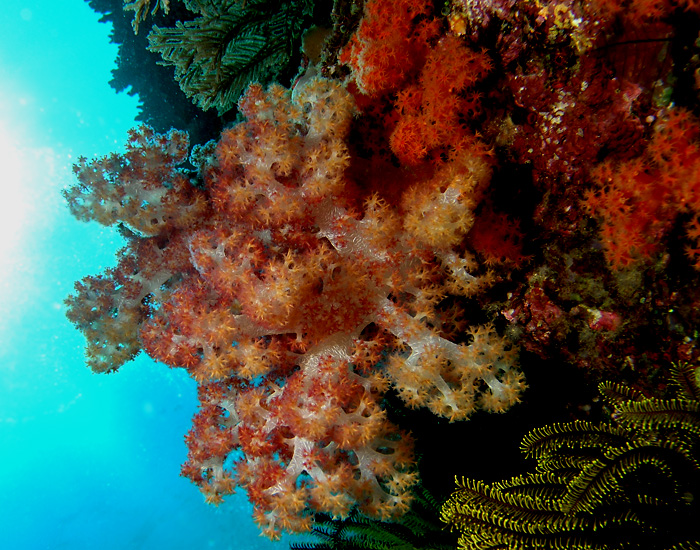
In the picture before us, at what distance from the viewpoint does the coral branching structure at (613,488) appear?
2.01 meters

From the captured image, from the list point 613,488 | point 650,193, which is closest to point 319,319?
point 613,488

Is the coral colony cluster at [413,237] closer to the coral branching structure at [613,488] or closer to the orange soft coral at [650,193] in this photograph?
the orange soft coral at [650,193]

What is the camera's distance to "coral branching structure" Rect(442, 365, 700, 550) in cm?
201

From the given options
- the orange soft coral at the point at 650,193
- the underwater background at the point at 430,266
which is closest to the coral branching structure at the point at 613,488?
the underwater background at the point at 430,266

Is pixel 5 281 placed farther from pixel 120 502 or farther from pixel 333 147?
pixel 333 147

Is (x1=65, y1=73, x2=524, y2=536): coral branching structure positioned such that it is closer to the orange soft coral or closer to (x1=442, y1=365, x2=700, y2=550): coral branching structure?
(x1=442, y1=365, x2=700, y2=550): coral branching structure

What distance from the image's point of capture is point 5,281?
146 feet

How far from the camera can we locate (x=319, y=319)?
292 cm

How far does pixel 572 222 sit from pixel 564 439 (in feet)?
4.45

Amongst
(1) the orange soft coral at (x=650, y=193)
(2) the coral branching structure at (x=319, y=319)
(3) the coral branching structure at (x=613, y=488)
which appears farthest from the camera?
(2) the coral branching structure at (x=319, y=319)

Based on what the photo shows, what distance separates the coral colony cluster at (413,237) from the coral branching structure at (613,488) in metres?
0.38

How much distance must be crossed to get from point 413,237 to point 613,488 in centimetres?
186

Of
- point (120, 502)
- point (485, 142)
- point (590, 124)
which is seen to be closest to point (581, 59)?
point (590, 124)

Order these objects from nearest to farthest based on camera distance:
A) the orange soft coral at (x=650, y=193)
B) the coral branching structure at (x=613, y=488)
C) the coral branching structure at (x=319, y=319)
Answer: the orange soft coral at (x=650, y=193) → the coral branching structure at (x=613, y=488) → the coral branching structure at (x=319, y=319)
